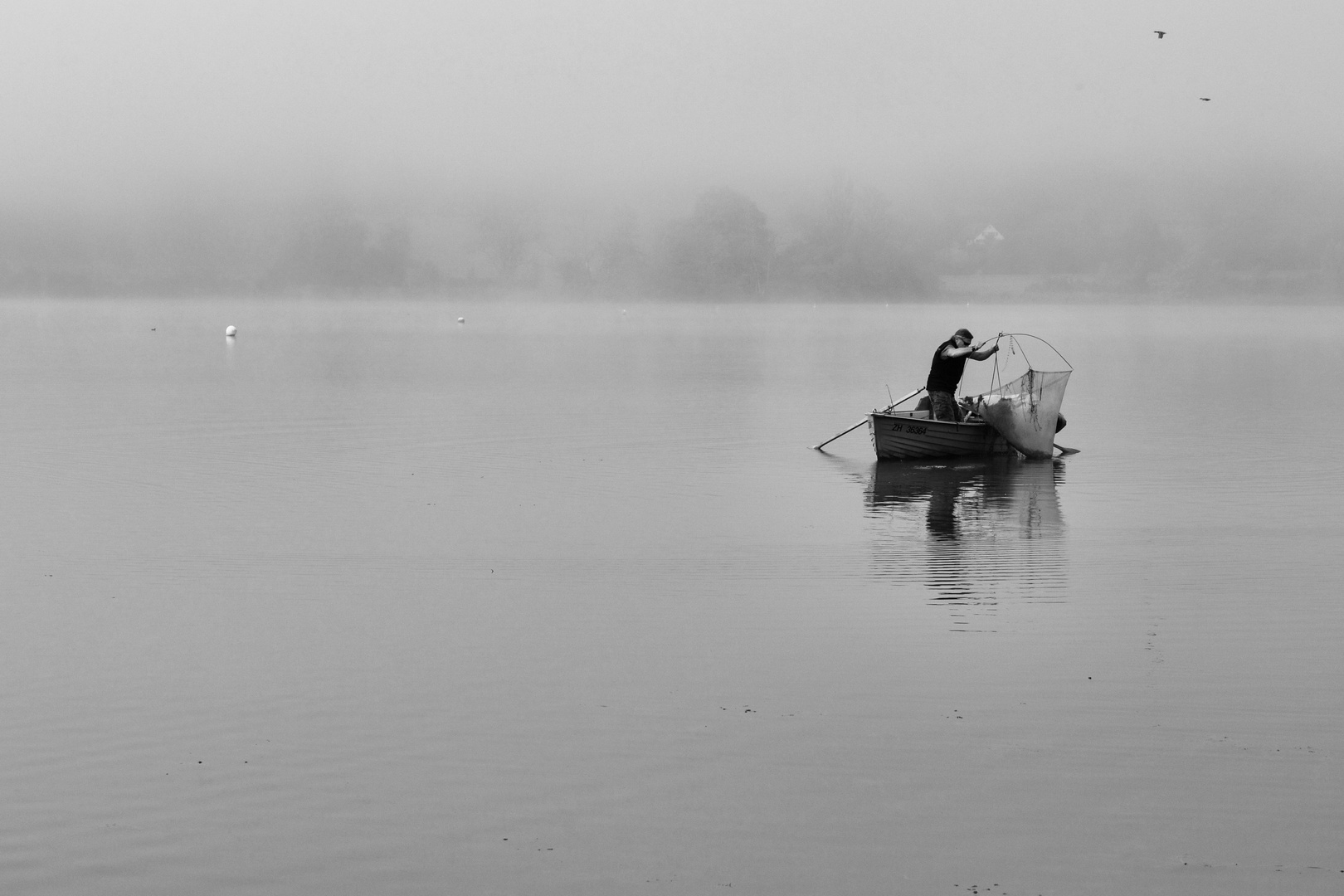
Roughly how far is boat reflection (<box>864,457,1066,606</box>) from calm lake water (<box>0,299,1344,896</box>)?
0.34 ft

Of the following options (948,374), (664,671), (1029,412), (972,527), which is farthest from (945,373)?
(664,671)

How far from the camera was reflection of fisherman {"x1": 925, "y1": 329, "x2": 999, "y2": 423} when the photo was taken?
26656 millimetres

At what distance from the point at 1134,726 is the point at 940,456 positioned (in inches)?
657

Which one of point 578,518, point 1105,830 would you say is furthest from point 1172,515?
point 1105,830

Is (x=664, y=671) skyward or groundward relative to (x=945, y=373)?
groundward

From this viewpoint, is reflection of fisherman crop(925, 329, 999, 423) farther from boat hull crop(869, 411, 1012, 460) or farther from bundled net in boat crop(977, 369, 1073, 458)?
bundled net in boat crop(977, 369, 1073, 458)

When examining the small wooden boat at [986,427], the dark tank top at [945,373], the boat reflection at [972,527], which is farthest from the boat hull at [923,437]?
the dark tank top at [945,373]

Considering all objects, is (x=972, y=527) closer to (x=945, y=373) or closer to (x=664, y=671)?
(x=945, y=373)

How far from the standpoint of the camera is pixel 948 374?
2723 cm

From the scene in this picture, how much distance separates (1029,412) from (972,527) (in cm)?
781

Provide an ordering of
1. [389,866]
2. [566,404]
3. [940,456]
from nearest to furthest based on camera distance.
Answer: [389,866], [940,456], [566,404]

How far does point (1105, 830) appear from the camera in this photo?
356 inches

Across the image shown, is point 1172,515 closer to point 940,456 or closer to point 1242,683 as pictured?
point 940,456

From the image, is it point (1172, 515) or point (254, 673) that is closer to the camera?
point (254, 673)
